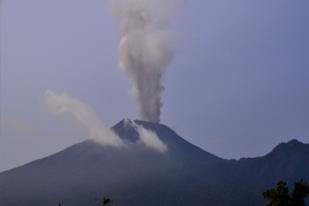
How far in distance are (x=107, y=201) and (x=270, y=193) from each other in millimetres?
Result: 19567

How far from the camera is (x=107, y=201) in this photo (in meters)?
76.6

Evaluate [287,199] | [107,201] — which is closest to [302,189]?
[287,199]

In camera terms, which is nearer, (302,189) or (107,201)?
(302,189)

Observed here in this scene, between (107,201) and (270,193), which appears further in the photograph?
(107,201)

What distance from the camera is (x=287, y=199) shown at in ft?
213

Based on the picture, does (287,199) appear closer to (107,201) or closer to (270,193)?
(270,193)

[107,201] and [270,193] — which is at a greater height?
[107,201]

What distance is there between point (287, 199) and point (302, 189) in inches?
66.4

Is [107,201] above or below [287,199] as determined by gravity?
above

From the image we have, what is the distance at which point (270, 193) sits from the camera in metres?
65.6

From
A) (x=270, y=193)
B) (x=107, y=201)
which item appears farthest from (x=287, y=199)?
(x=107, y=201)

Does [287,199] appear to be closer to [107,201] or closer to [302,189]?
[302,189]

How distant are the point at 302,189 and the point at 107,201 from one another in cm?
2251
